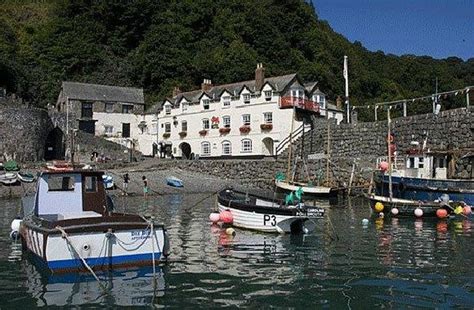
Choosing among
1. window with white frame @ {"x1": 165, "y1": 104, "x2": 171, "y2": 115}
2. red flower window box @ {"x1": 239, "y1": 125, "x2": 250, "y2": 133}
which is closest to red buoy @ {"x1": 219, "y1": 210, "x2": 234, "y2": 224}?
red flower window box @ {"x1": 239, "y1": 125, "x2": 250, "y2": 133}

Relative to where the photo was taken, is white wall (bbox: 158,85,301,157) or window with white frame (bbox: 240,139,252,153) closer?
white wall (bbox: 158,85,301,157)

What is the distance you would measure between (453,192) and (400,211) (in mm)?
3627

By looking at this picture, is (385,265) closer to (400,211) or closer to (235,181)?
(400,211)

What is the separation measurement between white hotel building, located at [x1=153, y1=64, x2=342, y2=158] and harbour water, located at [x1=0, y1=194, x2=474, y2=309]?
110 feet

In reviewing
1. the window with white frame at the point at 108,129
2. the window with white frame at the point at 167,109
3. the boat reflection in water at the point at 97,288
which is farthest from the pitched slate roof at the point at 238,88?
the boat reflection in water at the point at 97,288

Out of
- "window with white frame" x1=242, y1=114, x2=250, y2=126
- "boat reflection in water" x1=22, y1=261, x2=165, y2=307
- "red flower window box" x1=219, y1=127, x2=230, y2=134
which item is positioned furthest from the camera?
"red flower window box" x1=219, y1=127, x2=230, y2=134

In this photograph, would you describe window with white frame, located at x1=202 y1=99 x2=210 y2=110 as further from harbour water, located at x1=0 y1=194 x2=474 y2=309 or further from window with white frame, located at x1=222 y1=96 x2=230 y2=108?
harbour water, located at x1=0 y1=194 x2=474 y2=309

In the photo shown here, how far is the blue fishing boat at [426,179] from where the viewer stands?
27.7 meters

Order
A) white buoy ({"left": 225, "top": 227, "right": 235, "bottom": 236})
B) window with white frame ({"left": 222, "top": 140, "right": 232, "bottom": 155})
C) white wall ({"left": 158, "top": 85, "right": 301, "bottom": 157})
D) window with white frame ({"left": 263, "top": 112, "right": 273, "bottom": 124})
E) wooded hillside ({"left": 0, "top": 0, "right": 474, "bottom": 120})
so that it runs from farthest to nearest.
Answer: wooded hillside ({"left": 0, "top": 0, "right": 474, "bottom": 120}) → window with white frame ({"left": 222, "top": 140, "right": 232, "bottom": 155}) → window with white frame ({"left": 263, "top": 112, "right": 273, "bottom": 124}) → white wall ({"left": 158, "top": 85, "right": 301, "bottom": 157}) → white buoy ({"left": 225, "top": 227, "right": 235, "bottom": 236})

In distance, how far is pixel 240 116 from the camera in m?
56.6

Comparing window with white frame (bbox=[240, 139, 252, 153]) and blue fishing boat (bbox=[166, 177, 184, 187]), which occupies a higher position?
window with white frame (bbox=[240, 139, 252, 153])

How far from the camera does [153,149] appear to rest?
65.3m

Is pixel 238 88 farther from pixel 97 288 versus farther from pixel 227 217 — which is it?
pixel 97 288

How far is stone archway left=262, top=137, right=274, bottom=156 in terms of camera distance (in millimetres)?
55125
